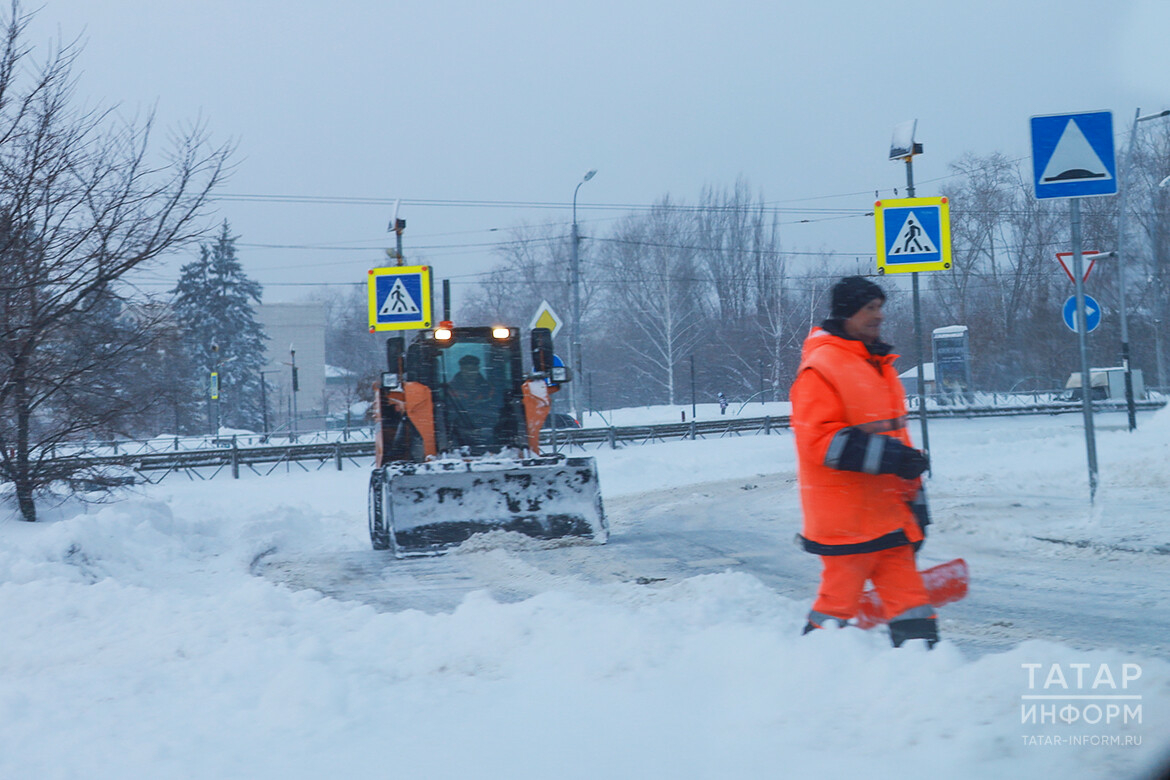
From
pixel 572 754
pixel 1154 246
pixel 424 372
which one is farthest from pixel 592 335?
pixel 572 754

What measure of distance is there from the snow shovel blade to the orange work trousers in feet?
20.8

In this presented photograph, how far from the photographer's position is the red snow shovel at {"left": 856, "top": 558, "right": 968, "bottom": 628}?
418cm

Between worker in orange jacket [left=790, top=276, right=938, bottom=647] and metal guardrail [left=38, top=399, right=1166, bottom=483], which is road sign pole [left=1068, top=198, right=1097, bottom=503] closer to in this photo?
worker in orange jacket [left=790, top=276, right=938, bottom=647]

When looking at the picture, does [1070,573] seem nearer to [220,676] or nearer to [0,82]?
[220,676]

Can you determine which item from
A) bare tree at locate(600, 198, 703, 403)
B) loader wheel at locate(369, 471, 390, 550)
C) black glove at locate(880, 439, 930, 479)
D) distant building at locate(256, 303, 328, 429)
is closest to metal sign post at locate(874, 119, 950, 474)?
loader wheel at locate(369, 471, 390, 550)

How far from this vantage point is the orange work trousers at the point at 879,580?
13.2ft

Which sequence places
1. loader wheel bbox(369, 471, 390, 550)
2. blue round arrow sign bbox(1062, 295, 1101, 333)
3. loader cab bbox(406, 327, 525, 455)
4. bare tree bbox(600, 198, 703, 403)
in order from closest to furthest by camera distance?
loader wheel bbox(369, 471, 390, 550) < loader cab bbox(406, 327, 525, 455) < blue round arrow sign bbox(1062, 295, 1101, 333) < bare tree bbox(600, 198, 703, 403)

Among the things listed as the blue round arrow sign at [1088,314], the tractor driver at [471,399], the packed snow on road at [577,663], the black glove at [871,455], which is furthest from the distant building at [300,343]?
the black glove at [871,455]

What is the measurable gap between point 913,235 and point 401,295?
795 cm

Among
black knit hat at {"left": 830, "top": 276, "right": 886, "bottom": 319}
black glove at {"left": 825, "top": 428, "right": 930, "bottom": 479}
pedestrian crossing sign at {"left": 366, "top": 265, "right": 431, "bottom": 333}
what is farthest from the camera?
pedestrian crossing sign at {"left": 366, "top": 265, "right": 431, "bottom": 333}

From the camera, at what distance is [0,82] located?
9820 millimetres

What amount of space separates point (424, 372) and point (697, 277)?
40.3 m

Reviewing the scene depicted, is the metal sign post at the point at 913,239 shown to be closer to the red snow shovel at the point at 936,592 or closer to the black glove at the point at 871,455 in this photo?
the red snow shovel at the point at 936,592

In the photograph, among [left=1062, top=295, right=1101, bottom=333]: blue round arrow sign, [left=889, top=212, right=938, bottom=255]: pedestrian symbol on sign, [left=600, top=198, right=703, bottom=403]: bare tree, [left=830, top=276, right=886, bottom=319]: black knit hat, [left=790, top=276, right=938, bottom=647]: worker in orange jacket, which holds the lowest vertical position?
[left=790, top=276, right=938, bottom=647]: worker in orange jacket
